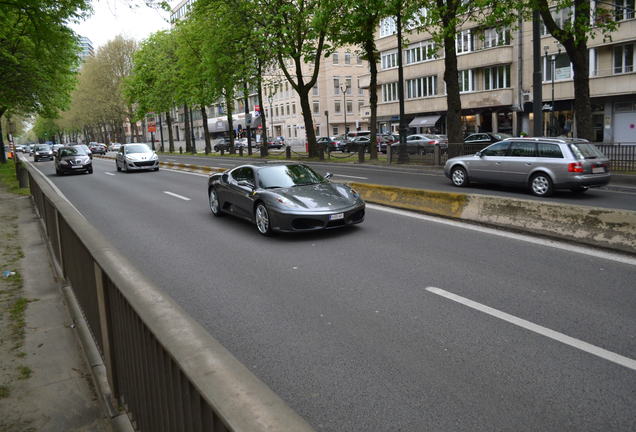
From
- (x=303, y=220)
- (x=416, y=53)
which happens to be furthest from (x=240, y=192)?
(x=416, y=53)

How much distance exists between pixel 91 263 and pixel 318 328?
2280 mm

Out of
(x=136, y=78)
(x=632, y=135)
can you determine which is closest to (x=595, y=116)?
(x=632, y=135)

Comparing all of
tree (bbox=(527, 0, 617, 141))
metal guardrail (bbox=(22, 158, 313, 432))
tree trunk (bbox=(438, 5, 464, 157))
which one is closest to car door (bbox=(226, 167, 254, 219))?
metal guardrail (bbox=(22, 158, 313, 432))

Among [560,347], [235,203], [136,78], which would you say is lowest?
[560,347]

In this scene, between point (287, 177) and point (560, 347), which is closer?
point (560, 347)

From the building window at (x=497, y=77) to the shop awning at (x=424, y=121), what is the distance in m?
6.17

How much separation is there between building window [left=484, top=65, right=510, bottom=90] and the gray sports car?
124 ft

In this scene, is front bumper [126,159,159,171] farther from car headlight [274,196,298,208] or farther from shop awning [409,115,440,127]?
shop awning [409,115,440,127]

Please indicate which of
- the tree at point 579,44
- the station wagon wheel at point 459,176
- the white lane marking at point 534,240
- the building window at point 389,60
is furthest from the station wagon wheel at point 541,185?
the building window at point 389,60

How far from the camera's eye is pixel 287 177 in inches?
421

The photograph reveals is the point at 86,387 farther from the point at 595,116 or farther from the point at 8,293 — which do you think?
the point at 595,116

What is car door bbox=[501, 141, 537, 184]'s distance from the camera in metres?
15.4

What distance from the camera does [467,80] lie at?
4706 centimetres

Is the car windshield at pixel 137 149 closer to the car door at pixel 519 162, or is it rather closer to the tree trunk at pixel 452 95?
the tree trunk at pixel 452 95
